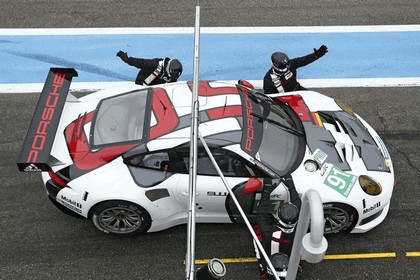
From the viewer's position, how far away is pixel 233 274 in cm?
580

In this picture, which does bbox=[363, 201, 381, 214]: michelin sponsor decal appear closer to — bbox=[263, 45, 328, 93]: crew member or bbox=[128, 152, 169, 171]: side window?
bbox=[263, 45, 328, 93]: crew member

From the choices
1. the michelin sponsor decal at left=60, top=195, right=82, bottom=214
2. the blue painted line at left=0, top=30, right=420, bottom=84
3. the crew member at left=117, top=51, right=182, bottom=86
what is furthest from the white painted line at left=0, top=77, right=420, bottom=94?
the michelin sponsor decal at left=60, top=195, right=82, bottom=214

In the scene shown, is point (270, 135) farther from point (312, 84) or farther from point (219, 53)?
point (219, 53)

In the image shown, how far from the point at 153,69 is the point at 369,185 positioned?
367 centimetres

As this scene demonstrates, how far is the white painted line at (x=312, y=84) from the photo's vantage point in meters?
8.61

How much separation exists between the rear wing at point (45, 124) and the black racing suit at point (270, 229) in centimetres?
267

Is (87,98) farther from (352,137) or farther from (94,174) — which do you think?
(352,137)

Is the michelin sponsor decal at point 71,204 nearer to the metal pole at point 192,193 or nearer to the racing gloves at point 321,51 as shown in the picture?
the metal pole at point 192,193

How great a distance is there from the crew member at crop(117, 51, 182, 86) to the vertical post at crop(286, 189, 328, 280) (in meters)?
4.81

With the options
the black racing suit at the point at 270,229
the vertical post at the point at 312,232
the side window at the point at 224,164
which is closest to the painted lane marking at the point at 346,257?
the black racing suit at the point at 270,229

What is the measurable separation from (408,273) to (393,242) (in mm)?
456

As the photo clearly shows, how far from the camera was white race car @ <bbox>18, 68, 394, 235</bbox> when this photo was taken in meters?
5.56

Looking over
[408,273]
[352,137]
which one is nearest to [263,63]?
[352,137]

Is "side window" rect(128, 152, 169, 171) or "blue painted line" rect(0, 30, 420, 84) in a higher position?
"blue painted line" rect(0, 30, 420, 84)
